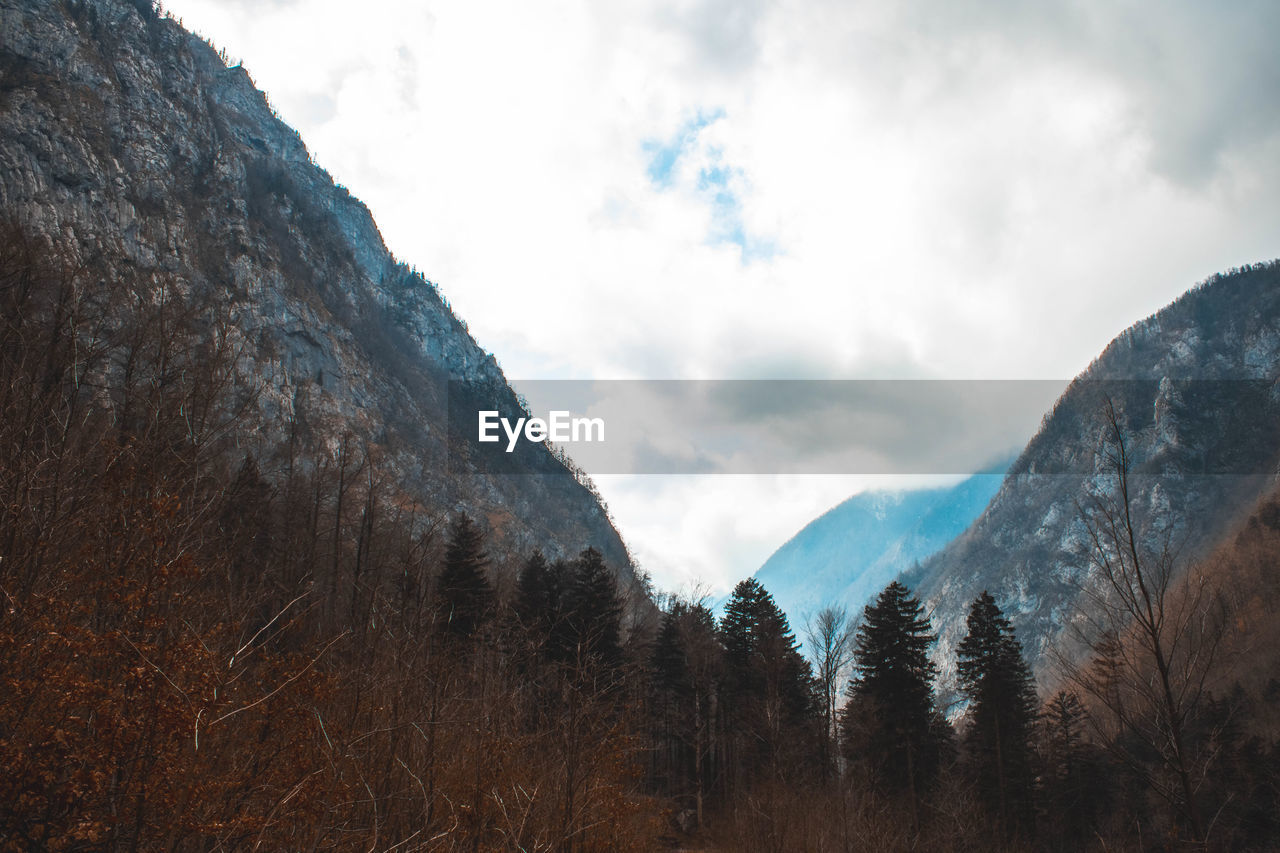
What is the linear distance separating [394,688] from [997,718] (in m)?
31.2

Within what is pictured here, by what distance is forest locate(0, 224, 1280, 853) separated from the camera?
15.0 feet

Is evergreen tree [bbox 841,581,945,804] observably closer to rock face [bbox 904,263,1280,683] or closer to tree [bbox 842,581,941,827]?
tree [bbox 842,581,941,827]

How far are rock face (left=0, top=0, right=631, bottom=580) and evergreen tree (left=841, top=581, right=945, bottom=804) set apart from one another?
133 ft

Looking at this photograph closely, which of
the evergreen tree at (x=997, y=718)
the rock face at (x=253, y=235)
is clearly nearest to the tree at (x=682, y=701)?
the evergreen tree at (x=997, y=718)

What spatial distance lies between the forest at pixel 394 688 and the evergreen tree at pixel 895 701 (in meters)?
0.14

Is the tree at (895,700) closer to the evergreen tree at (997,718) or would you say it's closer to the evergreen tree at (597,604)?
the evergreen tree at (997,718)

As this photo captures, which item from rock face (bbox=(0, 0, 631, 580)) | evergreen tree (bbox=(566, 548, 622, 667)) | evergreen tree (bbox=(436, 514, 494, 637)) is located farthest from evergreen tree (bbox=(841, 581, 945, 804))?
rock face (bbox=(0, 0, 631, 580))

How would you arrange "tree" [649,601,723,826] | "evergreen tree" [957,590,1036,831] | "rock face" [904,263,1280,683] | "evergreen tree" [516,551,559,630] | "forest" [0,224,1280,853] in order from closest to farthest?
"forest" [0,224,1280,853] < "evergreen tree" [957,590,1036,831] < "evergreen tree" [516,551,559,630] < "tree" [649,601,723,826] < "rock face" [904,263,1280,683]

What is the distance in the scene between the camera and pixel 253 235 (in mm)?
109312

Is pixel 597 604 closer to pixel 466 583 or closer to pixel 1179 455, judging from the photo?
pixel 466 583

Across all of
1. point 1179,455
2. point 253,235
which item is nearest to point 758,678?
point 253,235

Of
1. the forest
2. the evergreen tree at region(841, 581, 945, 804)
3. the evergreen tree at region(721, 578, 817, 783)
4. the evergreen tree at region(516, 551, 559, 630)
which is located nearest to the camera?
the forest

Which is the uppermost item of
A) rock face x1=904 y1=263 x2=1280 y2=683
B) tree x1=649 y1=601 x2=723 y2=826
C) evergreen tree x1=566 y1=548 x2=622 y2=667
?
rock face x1=904 y1=263 x2=1280 y2=683

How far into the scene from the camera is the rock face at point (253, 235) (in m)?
75.5
